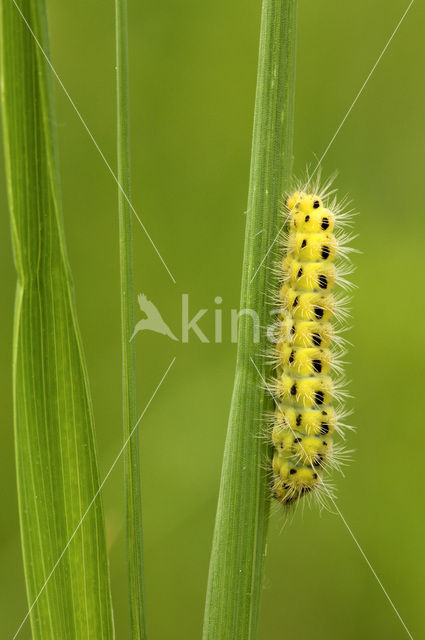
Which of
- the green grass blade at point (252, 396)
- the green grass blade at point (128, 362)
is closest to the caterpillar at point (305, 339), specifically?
the green grass blade at point (252, 396)

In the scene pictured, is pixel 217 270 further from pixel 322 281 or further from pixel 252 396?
pixel 252 396

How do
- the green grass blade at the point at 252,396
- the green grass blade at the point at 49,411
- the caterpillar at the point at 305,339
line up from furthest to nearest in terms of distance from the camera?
1. the caterpillar at the point at 305,339
2. the green grass blade at the point at 252,396
3. the green grass blade at the point at 49,411

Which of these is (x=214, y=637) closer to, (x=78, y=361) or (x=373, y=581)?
(x=78, y=361)

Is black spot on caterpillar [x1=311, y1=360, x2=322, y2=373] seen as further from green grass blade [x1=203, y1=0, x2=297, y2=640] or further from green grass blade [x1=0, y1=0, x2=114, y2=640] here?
green grass blade [x1=0, y1=0, x2=114, y2=640]

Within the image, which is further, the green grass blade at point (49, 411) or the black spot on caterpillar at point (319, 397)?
the black spot on caterpillar at point (319, 397)

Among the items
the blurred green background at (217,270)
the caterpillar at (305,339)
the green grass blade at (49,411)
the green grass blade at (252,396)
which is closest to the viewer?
the green grass blade at (49,411)

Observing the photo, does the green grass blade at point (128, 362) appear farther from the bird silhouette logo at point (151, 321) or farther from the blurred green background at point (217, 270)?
the bird silhouette logo at point (151, 321)

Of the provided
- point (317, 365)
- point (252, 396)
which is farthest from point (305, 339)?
point (252, 396)

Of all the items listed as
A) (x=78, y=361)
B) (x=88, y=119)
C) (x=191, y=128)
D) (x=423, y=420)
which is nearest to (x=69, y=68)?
(x=88, y=119)

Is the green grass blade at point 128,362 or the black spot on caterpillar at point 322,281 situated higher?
the black spot on caterpillar at point 322,281
